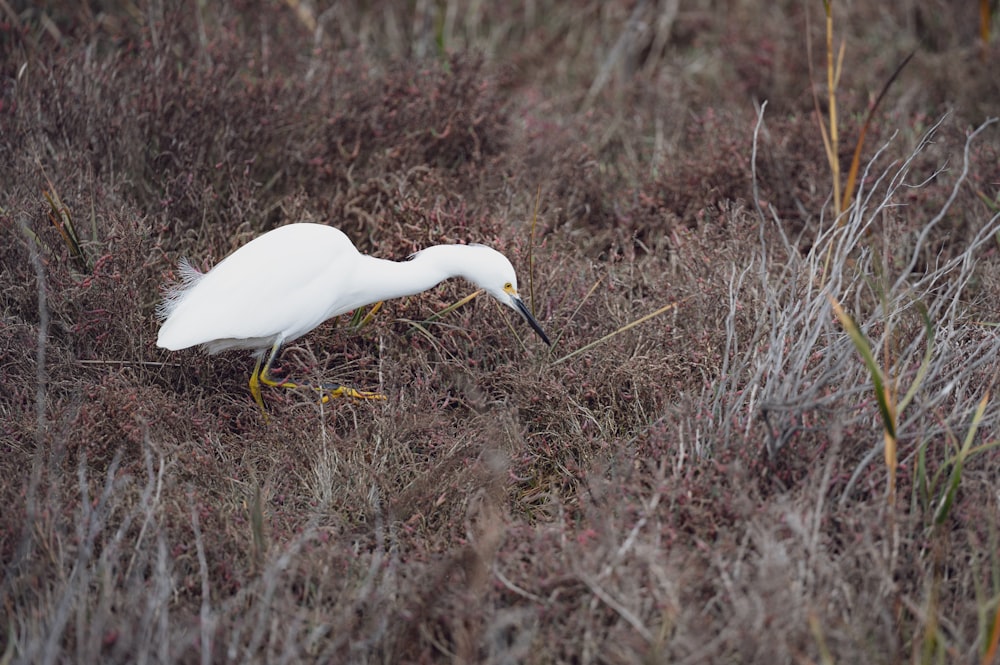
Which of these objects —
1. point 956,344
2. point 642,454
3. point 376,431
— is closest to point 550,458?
point 642,454

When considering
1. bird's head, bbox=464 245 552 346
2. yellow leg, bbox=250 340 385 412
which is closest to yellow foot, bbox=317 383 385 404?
yellow leg, bbox=250 340 385 412

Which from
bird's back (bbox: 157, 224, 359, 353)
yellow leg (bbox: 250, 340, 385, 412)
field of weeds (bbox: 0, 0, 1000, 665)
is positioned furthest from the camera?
yellow leg (bbox: 250, 340, 385, 412)

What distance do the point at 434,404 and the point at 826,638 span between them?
4.47 ft

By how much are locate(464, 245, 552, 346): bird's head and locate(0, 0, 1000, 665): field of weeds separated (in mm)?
246

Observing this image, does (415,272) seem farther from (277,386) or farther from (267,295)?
(277,386)

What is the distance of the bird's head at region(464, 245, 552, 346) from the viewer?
2.75 m

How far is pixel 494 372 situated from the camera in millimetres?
3094

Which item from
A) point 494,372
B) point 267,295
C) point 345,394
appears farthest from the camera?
point 494,372

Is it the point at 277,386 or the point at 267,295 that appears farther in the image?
the point at 277,386

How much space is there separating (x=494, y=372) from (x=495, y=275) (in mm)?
454

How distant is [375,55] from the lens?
5168mm

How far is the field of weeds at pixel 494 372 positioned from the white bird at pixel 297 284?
0.26 metres

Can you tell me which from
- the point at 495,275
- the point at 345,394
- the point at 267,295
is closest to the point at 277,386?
the point at 345,394

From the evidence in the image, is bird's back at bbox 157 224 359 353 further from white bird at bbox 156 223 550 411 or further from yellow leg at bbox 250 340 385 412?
yellow leg at bbox 250 340 385 412
